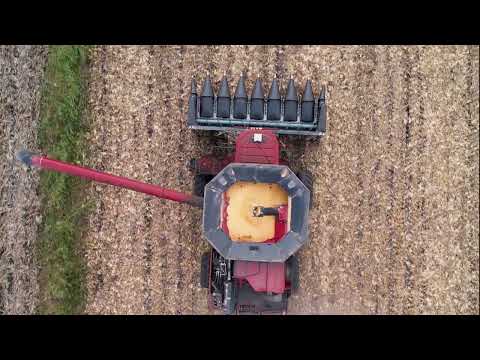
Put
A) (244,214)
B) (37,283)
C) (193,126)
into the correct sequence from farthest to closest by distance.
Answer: (37,283)
(193,126)
(244,214)

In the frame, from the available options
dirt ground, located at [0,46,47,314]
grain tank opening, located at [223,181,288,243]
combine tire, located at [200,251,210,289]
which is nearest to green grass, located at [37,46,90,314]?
dirt ground, located at [0,46,47,314]

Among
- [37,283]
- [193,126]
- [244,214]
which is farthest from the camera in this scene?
[37,283]

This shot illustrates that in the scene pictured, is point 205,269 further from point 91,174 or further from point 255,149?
point 91,174

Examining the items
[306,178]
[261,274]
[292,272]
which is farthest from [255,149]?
[292,272]

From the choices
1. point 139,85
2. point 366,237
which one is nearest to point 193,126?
point 139,85

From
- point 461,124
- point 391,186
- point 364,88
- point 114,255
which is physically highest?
point 364,88

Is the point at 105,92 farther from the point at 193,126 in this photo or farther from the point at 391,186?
the point at 391,186
